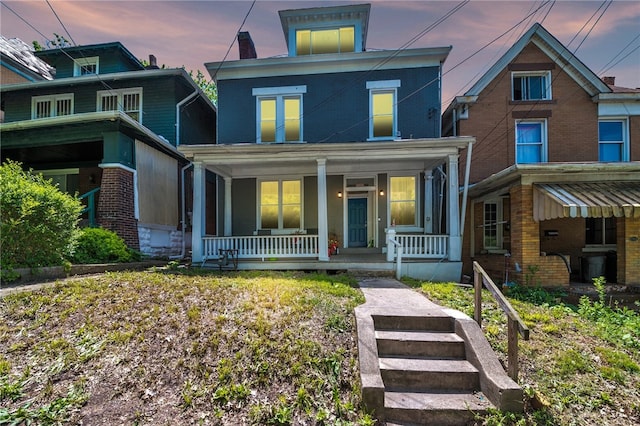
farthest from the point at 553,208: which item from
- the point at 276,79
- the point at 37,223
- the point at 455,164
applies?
the point at 37,223

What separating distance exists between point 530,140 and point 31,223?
14.7m

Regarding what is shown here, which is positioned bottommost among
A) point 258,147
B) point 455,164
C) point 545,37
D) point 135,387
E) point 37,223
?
point 135,387

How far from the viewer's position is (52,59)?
13.0 metres

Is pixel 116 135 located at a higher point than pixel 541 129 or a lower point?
lower

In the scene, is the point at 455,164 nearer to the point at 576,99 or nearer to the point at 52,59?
the point at 576,99

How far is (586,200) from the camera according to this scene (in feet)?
22.9

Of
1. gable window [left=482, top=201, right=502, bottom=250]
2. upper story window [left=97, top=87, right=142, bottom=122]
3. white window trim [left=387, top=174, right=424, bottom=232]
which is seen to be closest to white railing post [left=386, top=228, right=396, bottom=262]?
white window trim [left=387, top=174, right=424, bottom=232]

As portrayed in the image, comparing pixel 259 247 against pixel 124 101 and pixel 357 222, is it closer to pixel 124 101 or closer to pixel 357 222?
pixel 357 222

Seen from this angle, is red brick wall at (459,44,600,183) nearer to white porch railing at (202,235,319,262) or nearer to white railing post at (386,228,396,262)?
white railing post at (386,228,396,262)

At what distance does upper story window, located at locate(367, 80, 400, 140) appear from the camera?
1062 centimetres

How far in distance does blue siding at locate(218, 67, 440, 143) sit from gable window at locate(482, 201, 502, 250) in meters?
3.32

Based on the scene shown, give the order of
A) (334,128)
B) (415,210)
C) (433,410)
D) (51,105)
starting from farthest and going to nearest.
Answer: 1. (51,105)
2. (334,128)
3. (415,210)
4. (433,410)

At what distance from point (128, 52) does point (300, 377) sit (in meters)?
15.1

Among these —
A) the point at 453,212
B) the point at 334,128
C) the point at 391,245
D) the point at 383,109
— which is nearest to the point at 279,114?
the point at 334,128
